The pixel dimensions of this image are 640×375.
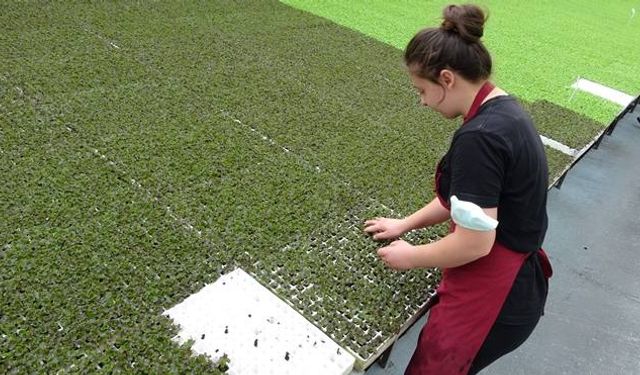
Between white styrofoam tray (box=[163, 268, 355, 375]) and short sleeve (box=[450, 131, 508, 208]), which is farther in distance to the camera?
white styrofoam tray (box=[163, 268, 355, 375])

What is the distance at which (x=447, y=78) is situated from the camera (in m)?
1.20

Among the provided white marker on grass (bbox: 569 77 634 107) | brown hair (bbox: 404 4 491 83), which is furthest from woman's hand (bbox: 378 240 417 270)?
white marker on grass (bbox: 569 77 634 107)

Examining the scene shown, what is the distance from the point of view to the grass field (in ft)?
5.27

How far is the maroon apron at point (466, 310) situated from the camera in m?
1.38

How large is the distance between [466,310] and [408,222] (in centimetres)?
50

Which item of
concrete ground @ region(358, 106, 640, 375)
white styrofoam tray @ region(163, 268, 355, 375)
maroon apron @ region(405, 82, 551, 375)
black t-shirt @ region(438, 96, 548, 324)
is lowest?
concrete ground @ region(358, 106, 640, 375)

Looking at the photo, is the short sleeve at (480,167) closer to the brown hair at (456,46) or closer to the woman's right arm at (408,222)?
the brown hair at (456,46)

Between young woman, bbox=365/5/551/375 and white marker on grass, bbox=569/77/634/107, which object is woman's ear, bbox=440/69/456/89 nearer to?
young woman, bbox=365/5/551/375

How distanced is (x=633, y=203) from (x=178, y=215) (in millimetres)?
3167

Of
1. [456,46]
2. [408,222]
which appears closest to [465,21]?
[456,46]

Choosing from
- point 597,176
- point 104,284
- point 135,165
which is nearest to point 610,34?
point 597,176

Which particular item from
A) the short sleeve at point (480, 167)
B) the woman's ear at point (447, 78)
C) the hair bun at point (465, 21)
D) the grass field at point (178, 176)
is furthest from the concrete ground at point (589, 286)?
the hair bun at point (465, 21)

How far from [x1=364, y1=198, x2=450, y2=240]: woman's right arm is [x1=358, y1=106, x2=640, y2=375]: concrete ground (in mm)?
428

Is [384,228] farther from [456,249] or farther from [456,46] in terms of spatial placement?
[456,46]
